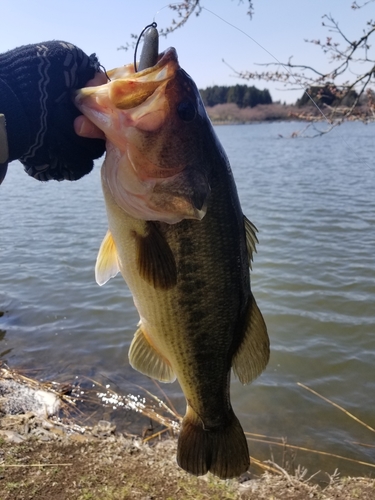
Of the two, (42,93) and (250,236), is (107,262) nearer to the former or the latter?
(250,236)

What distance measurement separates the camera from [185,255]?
214 cm

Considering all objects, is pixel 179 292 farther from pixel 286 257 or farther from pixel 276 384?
pixel 286 257

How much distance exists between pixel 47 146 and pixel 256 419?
429 cm

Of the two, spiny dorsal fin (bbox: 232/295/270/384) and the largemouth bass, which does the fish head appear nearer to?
the largemouth bass

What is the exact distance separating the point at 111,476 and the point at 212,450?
1.44 m

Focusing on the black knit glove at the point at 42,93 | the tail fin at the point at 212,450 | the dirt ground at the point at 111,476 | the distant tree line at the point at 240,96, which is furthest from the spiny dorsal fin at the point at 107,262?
the distant tree line at the point at 240,96

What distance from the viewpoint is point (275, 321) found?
7.71m

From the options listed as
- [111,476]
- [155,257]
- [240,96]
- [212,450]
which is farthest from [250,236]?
[240,96]

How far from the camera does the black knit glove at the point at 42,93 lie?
2.13 meters

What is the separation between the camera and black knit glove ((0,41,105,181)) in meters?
2.13

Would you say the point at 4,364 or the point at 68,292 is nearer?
the point at 4,364

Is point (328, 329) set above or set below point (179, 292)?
below

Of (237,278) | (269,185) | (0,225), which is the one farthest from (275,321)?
(269,185)

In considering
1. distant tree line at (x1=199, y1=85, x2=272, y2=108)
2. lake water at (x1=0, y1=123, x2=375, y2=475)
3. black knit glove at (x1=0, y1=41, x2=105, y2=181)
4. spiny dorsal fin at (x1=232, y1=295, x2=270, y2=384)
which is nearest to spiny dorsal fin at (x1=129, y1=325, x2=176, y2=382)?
spiny dorsal fin at (x1=232, y1=295, x2=270, y2=384)
